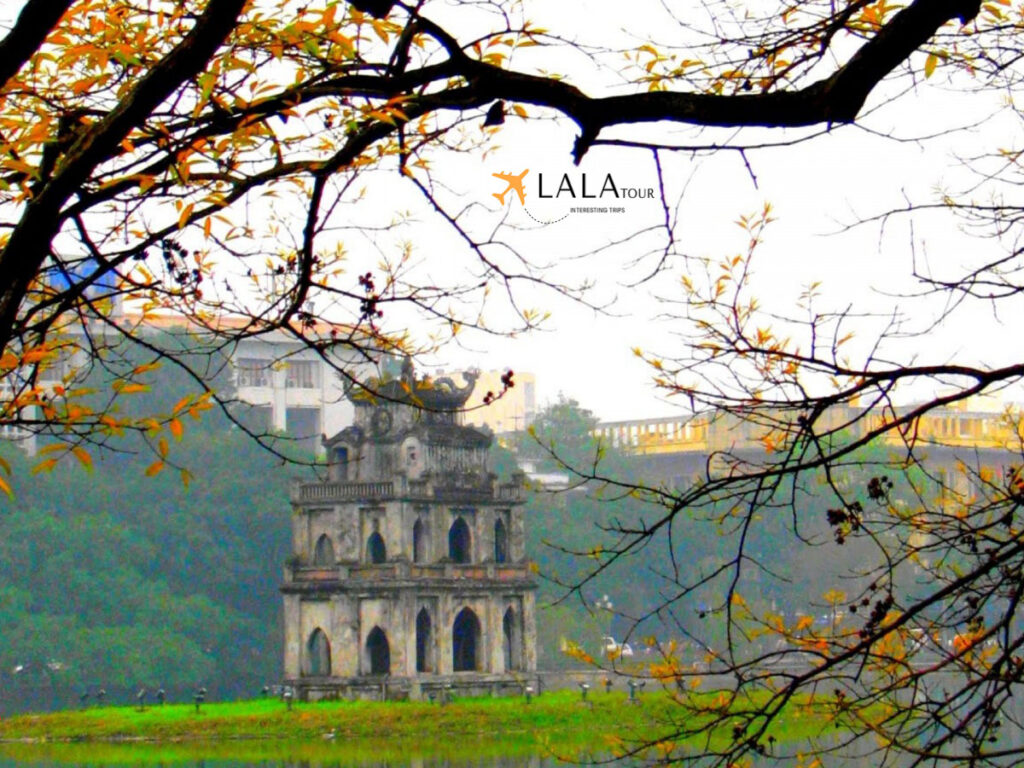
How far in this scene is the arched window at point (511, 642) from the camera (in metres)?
34.9

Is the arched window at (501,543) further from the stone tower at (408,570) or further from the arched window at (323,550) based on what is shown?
the arched window at (323,550)

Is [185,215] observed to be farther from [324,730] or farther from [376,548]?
[376,548]

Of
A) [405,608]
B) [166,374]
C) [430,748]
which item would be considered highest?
[166,374]

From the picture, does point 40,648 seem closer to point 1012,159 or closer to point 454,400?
point 454,400

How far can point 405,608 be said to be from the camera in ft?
109

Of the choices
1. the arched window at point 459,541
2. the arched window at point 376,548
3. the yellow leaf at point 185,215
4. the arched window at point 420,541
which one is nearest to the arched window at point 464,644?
the arched window at point 459,541

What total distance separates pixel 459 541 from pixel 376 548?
1.85m

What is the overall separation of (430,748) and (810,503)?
20.6 metres

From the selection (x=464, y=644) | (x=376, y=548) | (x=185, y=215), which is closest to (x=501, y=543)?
(x=464, y=644)

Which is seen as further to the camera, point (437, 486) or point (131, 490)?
point (131, 490)

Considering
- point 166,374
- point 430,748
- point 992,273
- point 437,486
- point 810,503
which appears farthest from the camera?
point 166,374

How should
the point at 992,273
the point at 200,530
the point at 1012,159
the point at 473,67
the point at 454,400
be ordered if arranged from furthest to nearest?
the point at 200,530 < the point at 454,400 < the point at 1012,159 < the point at 992,273 < the point at 473,67

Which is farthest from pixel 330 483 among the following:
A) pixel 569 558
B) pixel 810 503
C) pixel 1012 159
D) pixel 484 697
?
pixel 1012 159

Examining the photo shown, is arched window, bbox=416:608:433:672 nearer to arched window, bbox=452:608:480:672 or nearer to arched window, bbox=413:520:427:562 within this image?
arched window, bbox=452:608:480:672
